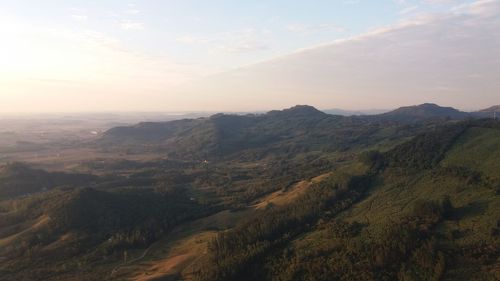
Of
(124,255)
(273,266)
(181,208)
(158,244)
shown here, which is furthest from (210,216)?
(273,266)

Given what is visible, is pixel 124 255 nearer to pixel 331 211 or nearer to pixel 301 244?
pixel 301 244

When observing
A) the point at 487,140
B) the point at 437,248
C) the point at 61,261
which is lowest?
the point at 61,261

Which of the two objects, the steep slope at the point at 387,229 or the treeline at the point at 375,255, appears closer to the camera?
the treeline at the point at 375,255

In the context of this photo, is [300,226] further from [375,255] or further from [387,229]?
[375,255]

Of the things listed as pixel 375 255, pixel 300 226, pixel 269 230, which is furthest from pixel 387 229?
pixel 269 230

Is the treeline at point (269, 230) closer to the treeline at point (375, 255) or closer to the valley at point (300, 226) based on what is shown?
the valley at point (300, 226)

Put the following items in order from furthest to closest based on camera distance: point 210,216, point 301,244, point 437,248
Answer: point 210,216
point 301,244
point 437,248

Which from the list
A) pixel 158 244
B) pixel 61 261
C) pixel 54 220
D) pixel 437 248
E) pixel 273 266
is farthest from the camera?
pixel 54 220

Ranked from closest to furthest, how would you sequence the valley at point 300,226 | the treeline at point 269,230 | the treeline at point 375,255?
the treeline at point 375,255 < the valley at point 300,226 < the treeline at point 269,230

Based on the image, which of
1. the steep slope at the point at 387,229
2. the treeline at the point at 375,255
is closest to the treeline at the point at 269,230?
the steep slope at the point at 387,229

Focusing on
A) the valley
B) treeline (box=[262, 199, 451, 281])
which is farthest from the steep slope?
the valley

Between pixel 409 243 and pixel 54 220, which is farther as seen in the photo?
pixel 54 220
